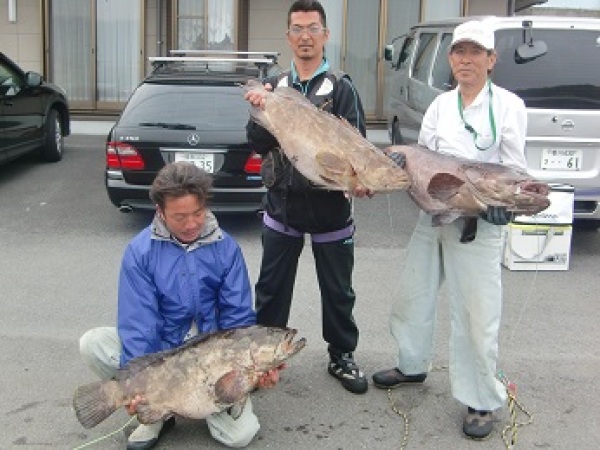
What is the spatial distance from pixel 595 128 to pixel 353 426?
408cm

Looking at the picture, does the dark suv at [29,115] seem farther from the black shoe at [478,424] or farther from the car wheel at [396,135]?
the black shoe at [478,424]

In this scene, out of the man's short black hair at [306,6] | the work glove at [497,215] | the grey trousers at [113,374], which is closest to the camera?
the work glove at [497,215]

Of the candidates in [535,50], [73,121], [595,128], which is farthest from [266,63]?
[73,121]

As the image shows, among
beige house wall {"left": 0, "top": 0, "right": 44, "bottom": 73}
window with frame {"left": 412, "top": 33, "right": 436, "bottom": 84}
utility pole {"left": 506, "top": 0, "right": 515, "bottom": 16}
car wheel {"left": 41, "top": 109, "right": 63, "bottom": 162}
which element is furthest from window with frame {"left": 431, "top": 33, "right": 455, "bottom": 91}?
beige house wall {"left": 0, "top": 0, "right": 44, "bottom": 73}

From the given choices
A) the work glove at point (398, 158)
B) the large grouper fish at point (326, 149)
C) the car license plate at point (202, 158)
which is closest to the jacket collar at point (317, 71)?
the large grouper fish at point (326, 149)

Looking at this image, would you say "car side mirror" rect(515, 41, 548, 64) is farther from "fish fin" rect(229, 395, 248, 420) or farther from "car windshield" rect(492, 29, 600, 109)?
"fish fin" rect(229, 395, 248, 420)

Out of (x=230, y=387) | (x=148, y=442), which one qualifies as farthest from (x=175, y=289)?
(x=148, y=442)

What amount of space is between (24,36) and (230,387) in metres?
12.6

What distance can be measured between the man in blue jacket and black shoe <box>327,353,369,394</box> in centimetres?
76

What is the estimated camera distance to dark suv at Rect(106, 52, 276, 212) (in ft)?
23.4

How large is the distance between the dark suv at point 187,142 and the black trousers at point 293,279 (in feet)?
10.0

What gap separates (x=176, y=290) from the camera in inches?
143

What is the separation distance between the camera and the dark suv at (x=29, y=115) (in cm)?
924

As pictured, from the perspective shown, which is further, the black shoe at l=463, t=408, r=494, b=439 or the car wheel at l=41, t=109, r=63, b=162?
the car wheel at l=41, t=109, r=63, b=162
